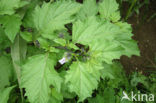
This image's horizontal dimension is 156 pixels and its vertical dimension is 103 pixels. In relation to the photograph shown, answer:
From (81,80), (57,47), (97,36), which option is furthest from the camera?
(57,47)

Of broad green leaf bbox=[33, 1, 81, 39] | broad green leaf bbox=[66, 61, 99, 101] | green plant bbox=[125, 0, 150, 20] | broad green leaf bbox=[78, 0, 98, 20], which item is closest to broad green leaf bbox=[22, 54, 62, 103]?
broad green leaf bbox=[66, 61, 99, 101]

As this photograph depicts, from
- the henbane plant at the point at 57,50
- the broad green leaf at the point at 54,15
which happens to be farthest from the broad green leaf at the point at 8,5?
the broad green leaf at the point at 54,15

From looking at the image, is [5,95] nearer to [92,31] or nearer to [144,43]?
[92,31]

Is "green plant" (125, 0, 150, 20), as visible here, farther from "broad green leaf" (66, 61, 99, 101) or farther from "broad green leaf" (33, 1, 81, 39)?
"broad green leaf" (66, 61, 99, 101)

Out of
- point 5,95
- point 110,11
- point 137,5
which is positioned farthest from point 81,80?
point 137,5

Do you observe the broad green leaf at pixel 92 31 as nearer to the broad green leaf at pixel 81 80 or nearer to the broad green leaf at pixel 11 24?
the broad green leaf at pixel 81 80

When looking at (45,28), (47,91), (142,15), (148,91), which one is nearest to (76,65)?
(47,91)
